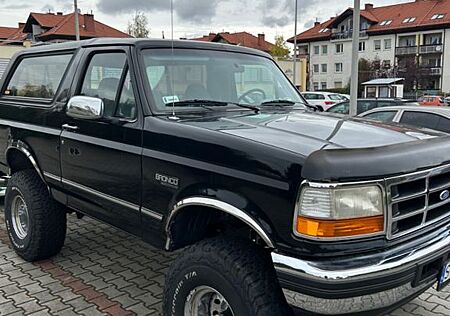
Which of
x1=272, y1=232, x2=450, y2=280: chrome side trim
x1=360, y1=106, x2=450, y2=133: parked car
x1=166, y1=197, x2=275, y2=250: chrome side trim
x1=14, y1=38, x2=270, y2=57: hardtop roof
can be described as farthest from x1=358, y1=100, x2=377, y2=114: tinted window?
x1=272, y1=232, x2=450, y2=280: chrome side trim

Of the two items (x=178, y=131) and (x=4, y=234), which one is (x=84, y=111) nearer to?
(x=178, y=131)

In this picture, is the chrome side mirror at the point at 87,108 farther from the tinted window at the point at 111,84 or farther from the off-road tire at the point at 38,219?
the off-road tire at the point at 38,219

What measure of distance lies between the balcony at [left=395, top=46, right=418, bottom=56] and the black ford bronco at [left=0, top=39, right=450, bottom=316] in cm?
5810

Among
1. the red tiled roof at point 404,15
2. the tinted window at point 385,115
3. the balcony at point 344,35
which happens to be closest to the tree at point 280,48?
the red tiled roof at point 404,15

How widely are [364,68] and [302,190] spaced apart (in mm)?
59061

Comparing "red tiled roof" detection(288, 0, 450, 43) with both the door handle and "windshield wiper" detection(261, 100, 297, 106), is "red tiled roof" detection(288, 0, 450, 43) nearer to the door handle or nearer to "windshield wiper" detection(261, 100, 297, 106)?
"windshield wiper" detection(261, 100, 297, 106)

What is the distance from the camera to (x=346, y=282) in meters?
2.04

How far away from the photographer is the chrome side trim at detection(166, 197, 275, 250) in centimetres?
227

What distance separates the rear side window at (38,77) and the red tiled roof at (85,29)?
41.4 m

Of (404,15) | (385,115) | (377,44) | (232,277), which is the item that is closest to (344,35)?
(377,44)

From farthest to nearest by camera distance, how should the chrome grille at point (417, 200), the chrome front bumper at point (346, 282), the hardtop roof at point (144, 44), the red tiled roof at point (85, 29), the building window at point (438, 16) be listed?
the building window at point (438, 16) → the red tiled roof at point (85, 29) → the hardtop roof at point (144, 44) → the chrome grille at point (417, 200) → the chrome front bumper at point (346, 282)

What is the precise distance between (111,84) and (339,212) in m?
2.09

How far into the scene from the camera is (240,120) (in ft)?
10.0

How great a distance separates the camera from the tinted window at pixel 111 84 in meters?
3.26
